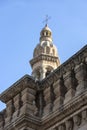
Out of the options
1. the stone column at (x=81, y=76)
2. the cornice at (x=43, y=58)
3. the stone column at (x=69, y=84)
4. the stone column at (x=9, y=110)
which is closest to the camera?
the stone column at (x=81, y=76)

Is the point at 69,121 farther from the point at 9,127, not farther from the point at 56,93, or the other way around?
the point at 9,127

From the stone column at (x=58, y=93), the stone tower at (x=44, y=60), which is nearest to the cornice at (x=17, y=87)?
the stone column at (x=58, y=93)

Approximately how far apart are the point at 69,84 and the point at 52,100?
810 millimetres

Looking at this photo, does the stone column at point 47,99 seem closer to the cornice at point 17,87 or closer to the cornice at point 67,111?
the cornice at point 67,111

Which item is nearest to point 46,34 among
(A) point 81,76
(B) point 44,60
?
(B) point 44,60

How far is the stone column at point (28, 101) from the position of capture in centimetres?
1269

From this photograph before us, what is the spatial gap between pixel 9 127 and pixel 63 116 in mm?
1967

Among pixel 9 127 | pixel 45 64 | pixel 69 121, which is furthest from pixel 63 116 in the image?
pixel 45 64

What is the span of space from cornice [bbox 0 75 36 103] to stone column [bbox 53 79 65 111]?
0.80m

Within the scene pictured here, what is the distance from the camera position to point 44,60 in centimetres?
4134

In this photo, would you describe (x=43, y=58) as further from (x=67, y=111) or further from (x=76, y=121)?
(x=76, y=121)

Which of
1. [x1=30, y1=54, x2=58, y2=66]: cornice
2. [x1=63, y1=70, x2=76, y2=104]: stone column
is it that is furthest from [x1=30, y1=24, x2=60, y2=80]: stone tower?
[x1=63, y1=70, x2=76, y2=104]: stone column

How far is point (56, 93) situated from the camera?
12.6 meters

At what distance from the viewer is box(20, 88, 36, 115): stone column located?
500 inches
